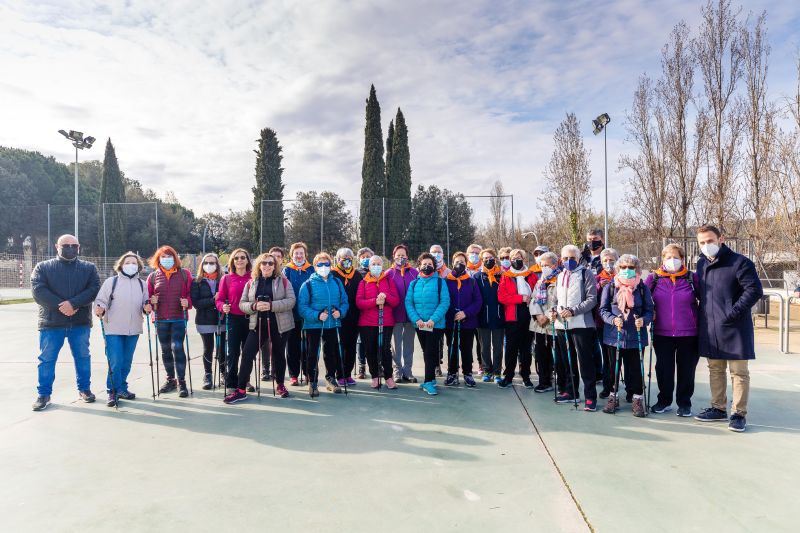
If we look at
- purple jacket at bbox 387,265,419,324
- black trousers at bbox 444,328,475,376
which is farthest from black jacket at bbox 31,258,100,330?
black trousers at bbox 444,328,475,376

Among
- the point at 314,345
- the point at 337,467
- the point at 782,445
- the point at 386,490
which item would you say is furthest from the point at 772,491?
the point at 314,345

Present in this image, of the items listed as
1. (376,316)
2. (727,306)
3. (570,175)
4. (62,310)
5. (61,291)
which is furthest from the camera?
(570,175)

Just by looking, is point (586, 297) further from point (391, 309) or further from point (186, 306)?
point (186, 306)

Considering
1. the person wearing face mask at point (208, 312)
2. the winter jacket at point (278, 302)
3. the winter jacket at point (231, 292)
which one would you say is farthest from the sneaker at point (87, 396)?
the winter jacket at point (278, 302)

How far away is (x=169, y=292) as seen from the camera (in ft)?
18.1

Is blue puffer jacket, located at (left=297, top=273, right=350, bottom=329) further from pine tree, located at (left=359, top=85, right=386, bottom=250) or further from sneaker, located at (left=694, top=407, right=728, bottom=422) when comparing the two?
pine tree, located at (left=359, top=85, right=386, bottom=250)

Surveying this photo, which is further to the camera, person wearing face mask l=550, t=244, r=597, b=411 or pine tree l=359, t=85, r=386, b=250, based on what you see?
pine tree l=359, t=85, r=386, b=250

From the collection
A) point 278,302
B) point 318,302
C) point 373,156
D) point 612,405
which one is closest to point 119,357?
point 278,302

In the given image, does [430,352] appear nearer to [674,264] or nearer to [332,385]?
[332,385]

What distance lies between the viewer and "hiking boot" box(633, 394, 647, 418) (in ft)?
15.1

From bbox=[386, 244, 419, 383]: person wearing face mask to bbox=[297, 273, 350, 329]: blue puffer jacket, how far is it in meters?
0.76

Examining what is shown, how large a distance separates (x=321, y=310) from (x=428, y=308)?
1.28 m

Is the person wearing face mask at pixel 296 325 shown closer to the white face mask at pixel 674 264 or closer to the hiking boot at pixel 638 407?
the hiking boot at pixel 638 407

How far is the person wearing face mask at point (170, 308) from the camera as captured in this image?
17.9 feet
